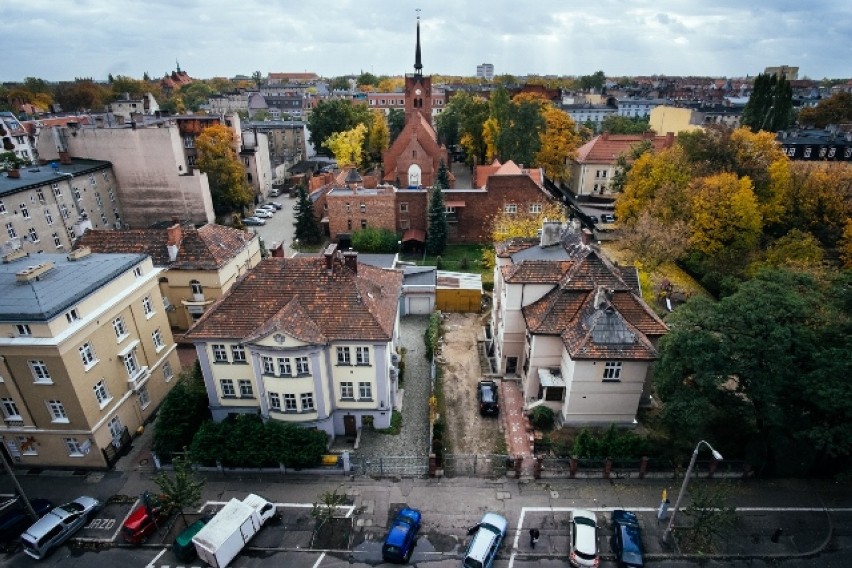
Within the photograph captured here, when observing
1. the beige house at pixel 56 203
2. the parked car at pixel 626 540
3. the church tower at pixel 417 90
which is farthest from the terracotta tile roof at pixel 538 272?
the church tower at pixel 417 90

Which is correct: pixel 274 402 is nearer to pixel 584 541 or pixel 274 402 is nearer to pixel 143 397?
pixel 143 397

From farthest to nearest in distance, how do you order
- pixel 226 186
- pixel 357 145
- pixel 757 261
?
pixel 357 145, pixel 226 186, pixel 757 261

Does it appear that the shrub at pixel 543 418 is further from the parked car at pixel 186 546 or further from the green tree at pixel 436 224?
the green tree at pixel 436 224

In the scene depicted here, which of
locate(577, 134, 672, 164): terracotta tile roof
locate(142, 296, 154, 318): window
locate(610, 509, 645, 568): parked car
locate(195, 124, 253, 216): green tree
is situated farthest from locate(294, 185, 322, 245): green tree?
locate(610, 509, 645, 568): parked car

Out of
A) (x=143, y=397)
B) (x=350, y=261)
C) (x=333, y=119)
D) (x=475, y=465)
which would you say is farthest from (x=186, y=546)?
(x=333, y=119)

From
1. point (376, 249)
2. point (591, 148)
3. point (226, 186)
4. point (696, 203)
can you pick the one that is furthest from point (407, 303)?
point (591, 148)

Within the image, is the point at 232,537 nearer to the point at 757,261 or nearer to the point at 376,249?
the point at 376,249
